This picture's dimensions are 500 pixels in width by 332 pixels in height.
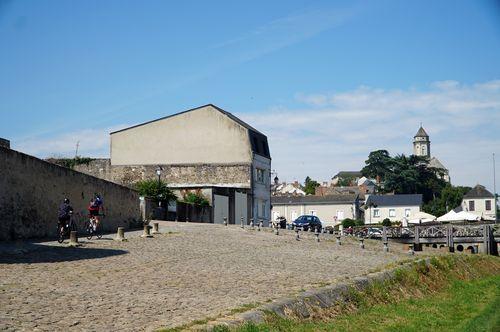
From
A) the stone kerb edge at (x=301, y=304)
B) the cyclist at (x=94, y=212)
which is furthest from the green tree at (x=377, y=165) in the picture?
the stone kerb edge at (x=301, y=304)

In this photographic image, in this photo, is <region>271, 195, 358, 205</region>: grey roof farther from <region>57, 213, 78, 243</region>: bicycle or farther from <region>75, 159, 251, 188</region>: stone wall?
<region>57, 213, 78, 243</region>: bicycle

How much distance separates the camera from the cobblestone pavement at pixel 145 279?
10.6 meters

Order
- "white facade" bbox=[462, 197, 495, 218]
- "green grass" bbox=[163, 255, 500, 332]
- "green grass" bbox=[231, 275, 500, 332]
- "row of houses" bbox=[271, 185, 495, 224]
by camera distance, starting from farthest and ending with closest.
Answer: "white facade" bbox=[462, 197, 495, 218], "row of houses" bbox=[271, 185, 495, 224], "green grass" bbox=[163, 255, 500, 332], "green grass" bbox=[231, 275, 500, 332]

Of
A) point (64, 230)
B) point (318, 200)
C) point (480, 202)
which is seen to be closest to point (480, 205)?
point (480, 202)

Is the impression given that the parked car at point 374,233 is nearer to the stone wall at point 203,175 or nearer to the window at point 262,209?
the window at point 262,209

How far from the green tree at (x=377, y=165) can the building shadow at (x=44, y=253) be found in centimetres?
12336

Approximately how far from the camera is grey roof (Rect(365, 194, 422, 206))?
119m

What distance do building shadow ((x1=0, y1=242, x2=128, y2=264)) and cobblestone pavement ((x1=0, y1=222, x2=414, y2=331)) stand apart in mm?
25

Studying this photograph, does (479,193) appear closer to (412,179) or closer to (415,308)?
(412,179)

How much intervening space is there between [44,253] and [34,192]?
5.88 meters

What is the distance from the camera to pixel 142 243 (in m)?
25.0

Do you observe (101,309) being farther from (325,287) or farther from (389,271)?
(389,271)

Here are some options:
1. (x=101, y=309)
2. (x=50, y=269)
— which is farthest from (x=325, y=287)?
(x=50, y=269)

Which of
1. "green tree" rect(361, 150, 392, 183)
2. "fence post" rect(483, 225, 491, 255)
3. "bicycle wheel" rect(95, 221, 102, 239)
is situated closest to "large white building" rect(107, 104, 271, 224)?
"fence post" rect(483, 225, 491, 255)
